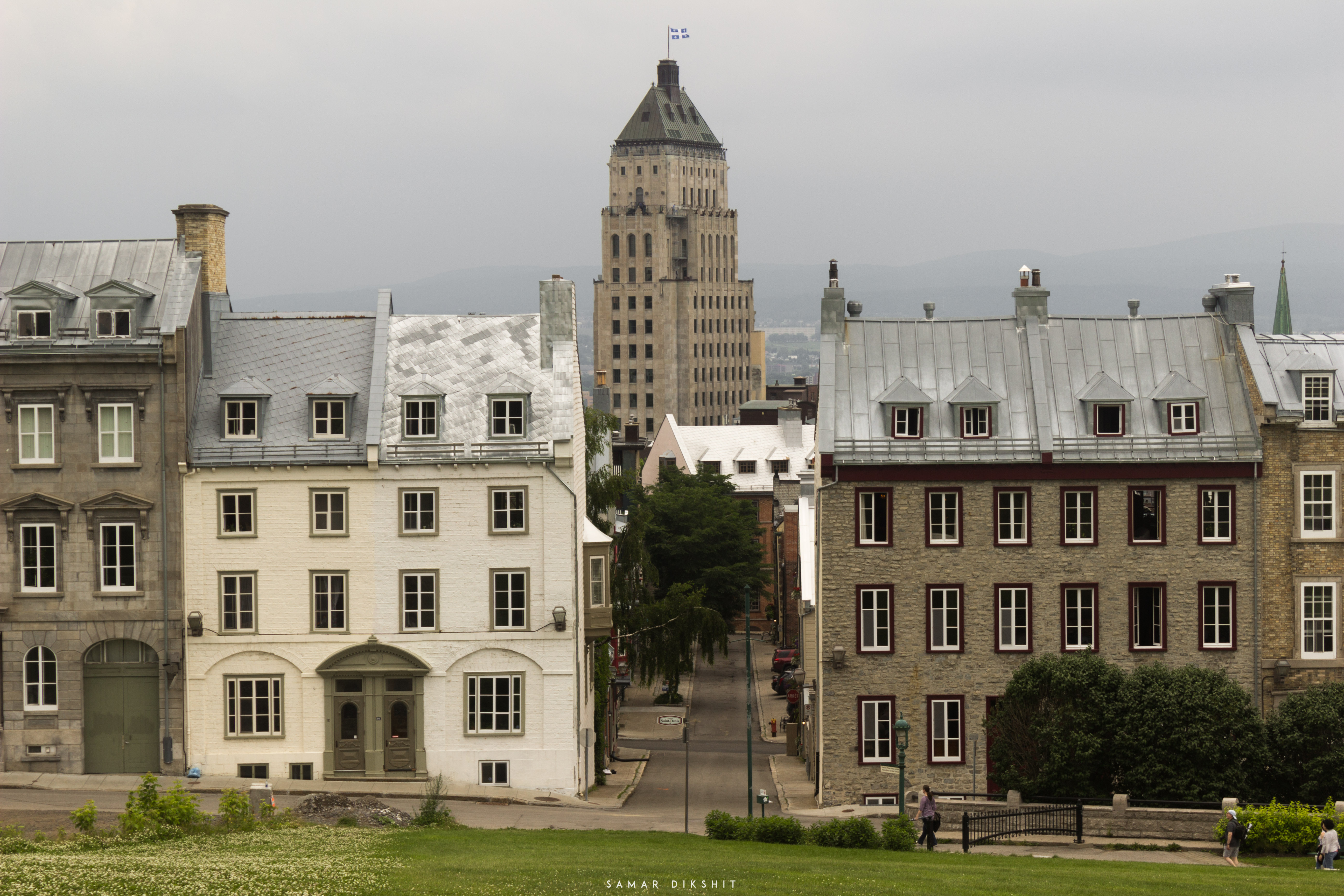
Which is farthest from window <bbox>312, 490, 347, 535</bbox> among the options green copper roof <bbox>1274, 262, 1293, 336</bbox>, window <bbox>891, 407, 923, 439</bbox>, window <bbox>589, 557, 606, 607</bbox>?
green copper roof <bbox>1274, 262, 1293, 336</bbox>

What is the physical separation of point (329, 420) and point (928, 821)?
2220 cm

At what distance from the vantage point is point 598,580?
56500mm

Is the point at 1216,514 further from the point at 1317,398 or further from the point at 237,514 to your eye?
the point at 237,514

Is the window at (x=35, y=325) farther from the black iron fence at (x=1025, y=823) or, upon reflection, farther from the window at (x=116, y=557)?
the black iron fence at (x=1025, y=823)

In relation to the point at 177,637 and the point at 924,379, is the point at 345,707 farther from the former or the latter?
the point at 924,379

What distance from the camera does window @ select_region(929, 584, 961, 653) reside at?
52.9 m

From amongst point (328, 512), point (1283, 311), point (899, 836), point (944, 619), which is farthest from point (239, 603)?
point (1283, 311)

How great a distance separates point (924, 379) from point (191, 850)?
29.0 meters

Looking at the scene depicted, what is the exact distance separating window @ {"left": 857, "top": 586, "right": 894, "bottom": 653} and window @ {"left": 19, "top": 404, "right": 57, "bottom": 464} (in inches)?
989

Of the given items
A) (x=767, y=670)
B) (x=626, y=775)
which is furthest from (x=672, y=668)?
(x=767, y=670)

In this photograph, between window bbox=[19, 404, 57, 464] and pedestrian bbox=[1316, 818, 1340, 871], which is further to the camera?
window bbox=[19, 404, 57, 464]

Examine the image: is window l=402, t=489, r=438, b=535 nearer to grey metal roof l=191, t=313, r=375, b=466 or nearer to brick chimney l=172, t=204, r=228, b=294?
grey metal roof l=191, t=313, r=375, b=466

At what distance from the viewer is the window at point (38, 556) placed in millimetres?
51469

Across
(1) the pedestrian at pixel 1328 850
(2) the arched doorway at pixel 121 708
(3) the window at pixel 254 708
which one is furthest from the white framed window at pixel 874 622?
(2) the arched doorway at pixel 121 708
